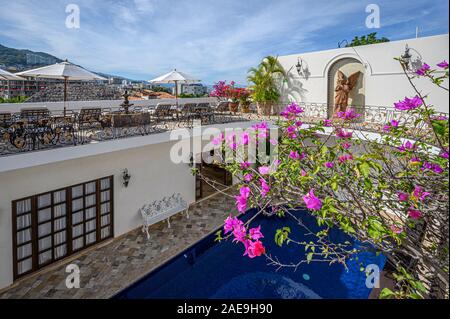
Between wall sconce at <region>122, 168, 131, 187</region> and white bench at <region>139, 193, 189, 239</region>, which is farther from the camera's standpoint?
white bench at <region>139, 193, 189, 239</region>

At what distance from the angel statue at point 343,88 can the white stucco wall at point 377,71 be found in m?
0.76

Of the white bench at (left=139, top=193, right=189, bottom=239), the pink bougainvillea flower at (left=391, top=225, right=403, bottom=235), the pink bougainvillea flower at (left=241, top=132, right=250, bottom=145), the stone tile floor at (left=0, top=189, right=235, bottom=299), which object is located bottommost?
the stone tile floor at (left=0, top=189, right=235, bottom=299)

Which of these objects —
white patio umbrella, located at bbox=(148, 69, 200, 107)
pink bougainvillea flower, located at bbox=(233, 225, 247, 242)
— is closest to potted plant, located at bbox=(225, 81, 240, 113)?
white patio umbrella, located at bbox=(148, 69, 200, 107)

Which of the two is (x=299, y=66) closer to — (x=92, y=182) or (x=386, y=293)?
(x=92, y=182)

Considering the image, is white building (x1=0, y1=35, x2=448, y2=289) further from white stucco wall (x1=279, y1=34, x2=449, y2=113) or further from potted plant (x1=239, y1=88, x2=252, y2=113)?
potted plant (x1=239, y1=88, x2=252, y2=113)

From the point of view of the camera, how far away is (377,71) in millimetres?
16875

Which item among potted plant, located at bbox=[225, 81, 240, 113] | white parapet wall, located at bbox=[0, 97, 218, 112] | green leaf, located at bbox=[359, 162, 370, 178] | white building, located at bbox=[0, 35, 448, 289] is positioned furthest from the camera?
potted plant, located at bbox=[225, 81, 240, 113]

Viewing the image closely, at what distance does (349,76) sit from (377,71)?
1.67 m

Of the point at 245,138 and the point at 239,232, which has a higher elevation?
the point at 245,138

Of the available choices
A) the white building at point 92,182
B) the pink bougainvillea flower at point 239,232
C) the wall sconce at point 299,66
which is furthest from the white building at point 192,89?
the pink bougainvillea flower at point 239,232

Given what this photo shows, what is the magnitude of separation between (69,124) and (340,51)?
1581 centimetres

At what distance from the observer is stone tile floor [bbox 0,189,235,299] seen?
8.60 m

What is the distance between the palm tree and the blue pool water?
1255cm

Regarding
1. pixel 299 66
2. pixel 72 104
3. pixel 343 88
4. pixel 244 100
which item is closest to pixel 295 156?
pixel 72 104
